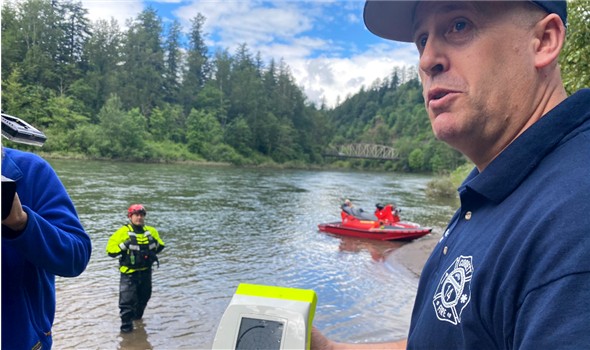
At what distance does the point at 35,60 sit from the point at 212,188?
38.2 meters

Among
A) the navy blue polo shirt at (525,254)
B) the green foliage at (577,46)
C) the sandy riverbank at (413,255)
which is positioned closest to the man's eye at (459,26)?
the navy blue polo shirt at (525,254)

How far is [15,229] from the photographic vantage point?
1.60 m

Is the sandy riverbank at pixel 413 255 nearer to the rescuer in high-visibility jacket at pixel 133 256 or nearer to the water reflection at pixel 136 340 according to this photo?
the water reflection at pixel 136 340

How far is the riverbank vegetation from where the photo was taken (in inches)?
1922

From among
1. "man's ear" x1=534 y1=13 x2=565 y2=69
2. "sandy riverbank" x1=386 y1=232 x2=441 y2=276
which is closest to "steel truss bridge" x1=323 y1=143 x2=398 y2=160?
"sandy riverbank" x1=386 y1=232 x2=441 y2=276

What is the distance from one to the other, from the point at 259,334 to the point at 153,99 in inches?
2781

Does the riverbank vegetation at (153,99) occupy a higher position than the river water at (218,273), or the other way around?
the riverbank vegetation at (153,99)

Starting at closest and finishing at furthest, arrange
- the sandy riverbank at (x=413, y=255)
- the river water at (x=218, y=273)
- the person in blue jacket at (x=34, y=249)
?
the person in blue jacket at (x=34, y=249), the river water at (x=218, y=273), the sandy riverbank at (x=413, y=255)

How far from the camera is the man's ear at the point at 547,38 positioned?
3.47ft

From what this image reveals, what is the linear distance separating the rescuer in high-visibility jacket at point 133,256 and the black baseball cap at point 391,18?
5.43 metres

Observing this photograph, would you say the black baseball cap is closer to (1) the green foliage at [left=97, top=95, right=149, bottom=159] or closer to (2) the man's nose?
(2) the man's nose

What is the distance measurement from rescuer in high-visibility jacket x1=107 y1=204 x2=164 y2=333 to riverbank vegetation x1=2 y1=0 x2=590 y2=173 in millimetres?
38115

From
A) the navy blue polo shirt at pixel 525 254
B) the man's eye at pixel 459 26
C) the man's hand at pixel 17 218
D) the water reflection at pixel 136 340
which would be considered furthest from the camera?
the water reflection at pixel 136 340

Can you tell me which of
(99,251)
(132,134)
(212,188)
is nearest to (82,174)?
(212,188)
